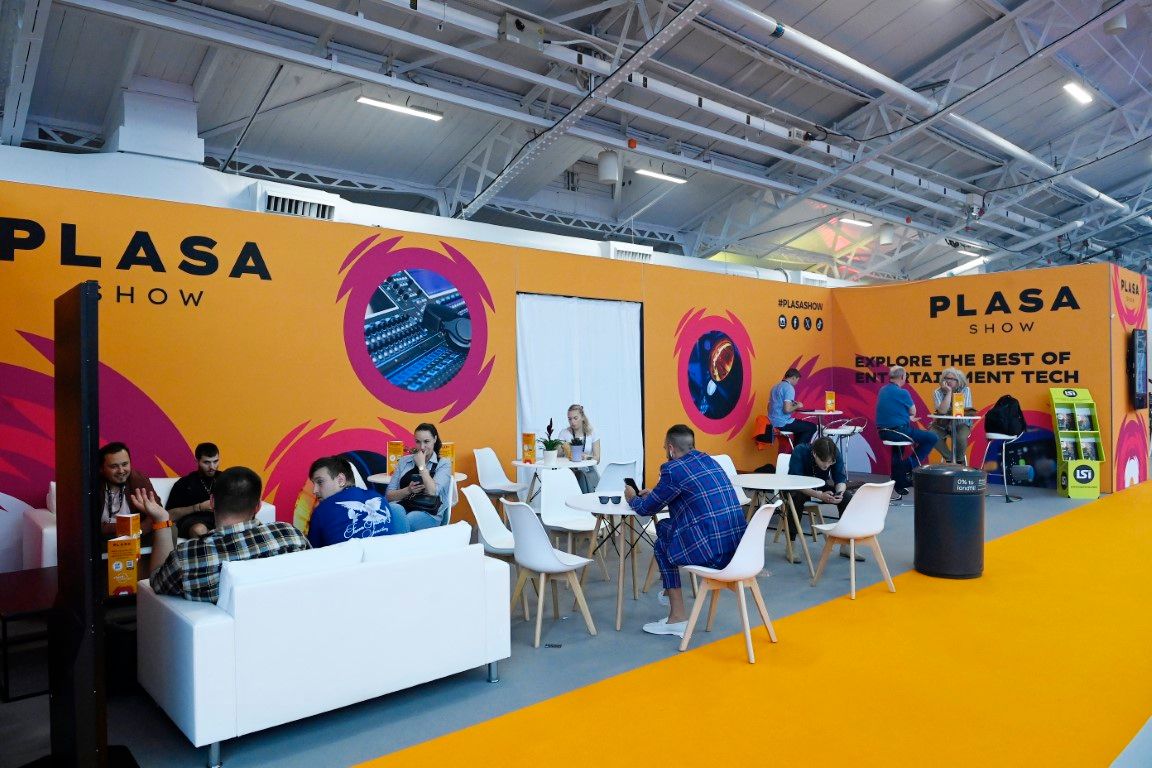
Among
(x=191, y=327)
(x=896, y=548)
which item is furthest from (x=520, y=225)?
(x=896, y=548)

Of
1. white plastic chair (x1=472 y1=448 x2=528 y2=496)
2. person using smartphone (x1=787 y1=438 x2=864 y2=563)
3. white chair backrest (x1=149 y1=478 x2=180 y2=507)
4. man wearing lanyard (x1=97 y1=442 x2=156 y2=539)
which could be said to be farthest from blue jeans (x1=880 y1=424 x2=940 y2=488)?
man wearing lanyard (x1=97 y1=442 x2=156 y2=539)

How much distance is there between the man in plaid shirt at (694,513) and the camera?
3.64 meters

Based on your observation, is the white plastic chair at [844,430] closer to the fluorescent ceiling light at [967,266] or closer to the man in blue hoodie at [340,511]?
the man in blue hoodie at [340,511]

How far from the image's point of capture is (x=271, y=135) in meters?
8.48

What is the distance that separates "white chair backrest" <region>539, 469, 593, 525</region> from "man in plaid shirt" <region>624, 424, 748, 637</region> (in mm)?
1148

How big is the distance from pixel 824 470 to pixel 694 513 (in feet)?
6.57

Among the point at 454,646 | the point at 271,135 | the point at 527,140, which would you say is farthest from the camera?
the point at 527,140

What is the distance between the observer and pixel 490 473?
6.54 m

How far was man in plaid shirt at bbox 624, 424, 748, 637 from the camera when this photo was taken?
12.0ft

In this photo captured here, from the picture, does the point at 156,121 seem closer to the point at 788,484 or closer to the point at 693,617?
the point at 788,484

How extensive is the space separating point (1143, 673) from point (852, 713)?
1.47m

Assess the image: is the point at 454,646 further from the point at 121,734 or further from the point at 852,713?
the point at 852,713

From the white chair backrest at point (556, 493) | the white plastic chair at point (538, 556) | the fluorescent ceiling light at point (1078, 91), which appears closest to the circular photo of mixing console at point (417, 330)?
the white chair backrest at point (556, 493)

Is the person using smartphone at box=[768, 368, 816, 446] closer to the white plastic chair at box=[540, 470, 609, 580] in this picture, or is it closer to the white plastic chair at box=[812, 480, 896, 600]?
the white plastic chair at box=[812, 480, 896, 600]
